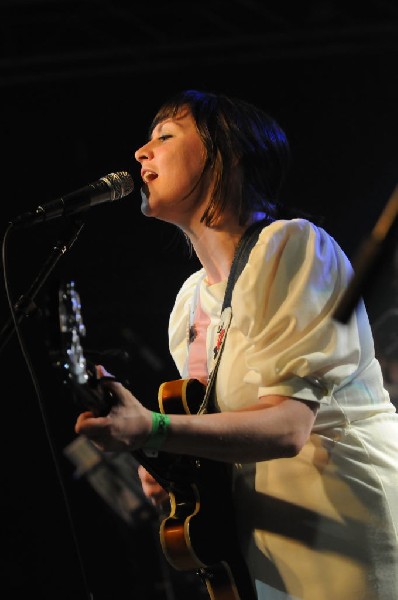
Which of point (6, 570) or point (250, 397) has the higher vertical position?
point (250, 397)

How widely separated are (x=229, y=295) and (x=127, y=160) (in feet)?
8.95

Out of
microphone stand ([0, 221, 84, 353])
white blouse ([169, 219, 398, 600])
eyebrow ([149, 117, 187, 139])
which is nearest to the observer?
white blouse ([169, 219, 398, 600])

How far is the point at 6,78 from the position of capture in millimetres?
4523

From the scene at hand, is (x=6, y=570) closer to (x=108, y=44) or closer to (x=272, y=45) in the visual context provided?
(x=108, y=44)

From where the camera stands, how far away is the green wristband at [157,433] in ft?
5.13

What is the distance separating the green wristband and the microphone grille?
29.5 inches

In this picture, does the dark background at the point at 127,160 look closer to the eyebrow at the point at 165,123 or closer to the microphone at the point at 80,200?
the eyebrow at the point at 165,123

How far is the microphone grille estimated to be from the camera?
82.6 inches

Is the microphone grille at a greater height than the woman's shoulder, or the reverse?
the microphone grille

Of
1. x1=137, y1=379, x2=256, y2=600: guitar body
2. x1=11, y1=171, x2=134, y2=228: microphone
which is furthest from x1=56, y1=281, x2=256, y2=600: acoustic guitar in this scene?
x1=11, y1=171, x2=134, y2=228: microphone

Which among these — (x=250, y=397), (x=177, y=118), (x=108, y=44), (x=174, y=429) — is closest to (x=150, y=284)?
(x=108, y=44)

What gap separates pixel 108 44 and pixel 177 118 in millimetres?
2250

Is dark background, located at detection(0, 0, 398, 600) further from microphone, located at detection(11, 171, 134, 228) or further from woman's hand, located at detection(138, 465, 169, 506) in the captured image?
microphone, located at detection(11, 171, 134, 228)

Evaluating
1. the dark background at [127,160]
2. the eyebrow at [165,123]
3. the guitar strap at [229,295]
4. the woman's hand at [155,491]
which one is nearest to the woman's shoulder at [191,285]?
the guitar strap at [229,295]
